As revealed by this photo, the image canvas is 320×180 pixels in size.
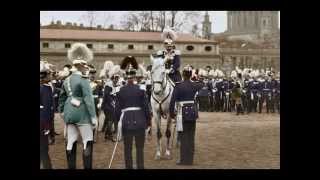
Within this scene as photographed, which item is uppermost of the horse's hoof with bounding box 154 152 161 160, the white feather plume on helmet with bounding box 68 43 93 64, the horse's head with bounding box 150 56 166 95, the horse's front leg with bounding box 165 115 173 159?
the white feather plume on helmet with bounding box 68 43 93 64

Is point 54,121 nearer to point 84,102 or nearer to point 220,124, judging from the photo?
point 84,102

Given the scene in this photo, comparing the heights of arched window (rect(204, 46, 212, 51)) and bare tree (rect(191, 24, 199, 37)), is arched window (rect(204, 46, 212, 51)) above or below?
below

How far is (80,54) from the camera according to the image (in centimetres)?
1423

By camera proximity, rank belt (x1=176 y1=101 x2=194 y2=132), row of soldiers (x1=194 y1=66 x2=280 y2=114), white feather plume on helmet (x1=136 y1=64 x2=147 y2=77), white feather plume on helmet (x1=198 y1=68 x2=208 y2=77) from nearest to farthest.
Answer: white feather plume on helmet (x1=136 y1=64 x2=147 y2=77)
belt (x1=176 y1=101 x2=194 y2=132)
white feather plume on helmet (x1=198 y1=68 x2=208 y2=77)
row of soldiers (x1=194 y1=66 x2=280 y2=114)

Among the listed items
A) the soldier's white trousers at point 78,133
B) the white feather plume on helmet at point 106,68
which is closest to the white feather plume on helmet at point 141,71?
the white feather plume on helmet at point 106,68

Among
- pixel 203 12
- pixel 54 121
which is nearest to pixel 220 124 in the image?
pixel 203 12

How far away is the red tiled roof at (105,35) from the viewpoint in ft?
48.4

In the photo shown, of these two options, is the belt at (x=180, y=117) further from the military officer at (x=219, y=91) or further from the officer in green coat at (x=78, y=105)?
the officer in green coat at (x=78, y=105)

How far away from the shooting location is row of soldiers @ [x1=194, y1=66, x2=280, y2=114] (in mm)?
15383

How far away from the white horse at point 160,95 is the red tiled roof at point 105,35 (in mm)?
548

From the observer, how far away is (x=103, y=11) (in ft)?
48.4

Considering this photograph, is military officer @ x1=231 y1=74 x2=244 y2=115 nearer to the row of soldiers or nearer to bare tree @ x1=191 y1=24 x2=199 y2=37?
the row of soldiers

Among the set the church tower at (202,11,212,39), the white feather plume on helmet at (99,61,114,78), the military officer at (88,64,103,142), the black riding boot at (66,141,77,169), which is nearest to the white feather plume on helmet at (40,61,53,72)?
the military officer at (88,64,103,142)
